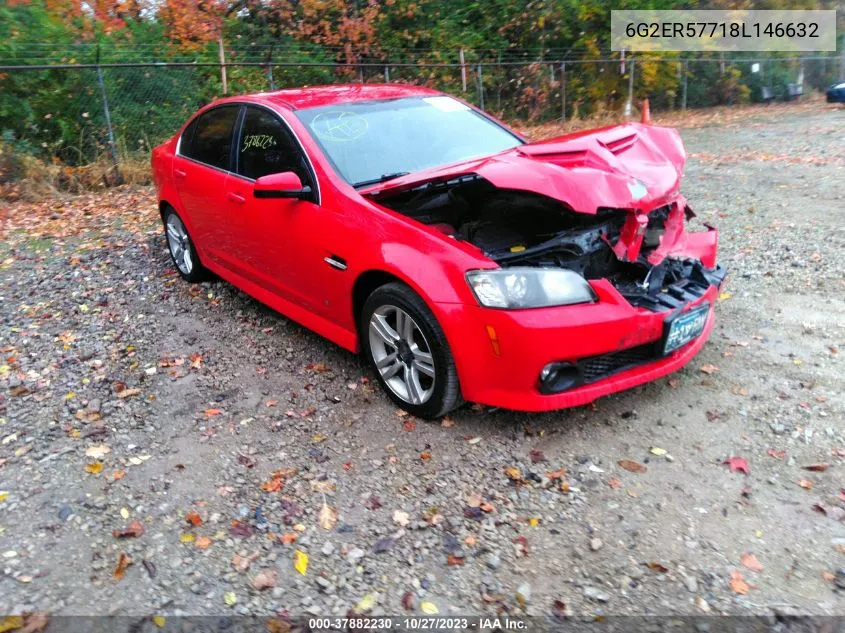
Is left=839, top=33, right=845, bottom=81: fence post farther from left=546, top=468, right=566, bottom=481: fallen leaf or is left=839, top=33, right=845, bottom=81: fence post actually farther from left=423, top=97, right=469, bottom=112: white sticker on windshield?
left=546, top=468, right=566, bottom=481: fallen leaf

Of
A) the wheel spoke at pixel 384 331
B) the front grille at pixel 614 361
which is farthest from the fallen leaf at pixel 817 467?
the wheel spoke at pixel 384 331

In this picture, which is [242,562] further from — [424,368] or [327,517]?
[424,368]

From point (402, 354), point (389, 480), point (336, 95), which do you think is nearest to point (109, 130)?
point (336, 95)

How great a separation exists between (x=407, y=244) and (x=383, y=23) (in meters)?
17.7

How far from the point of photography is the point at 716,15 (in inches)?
912

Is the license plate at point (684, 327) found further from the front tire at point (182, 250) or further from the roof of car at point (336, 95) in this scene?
the front tire at point (182, 250)

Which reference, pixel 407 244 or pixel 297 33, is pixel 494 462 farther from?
pixel 297 33

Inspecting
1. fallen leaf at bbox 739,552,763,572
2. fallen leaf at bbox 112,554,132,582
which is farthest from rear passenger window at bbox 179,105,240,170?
fallen leaf at bbox 739,552,763,572

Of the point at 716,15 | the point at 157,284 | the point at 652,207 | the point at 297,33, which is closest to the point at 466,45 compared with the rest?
the point at 297,33

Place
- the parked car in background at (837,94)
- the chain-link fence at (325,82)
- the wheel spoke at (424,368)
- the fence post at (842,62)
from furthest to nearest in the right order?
the fence post at (842,62), the parked car in background at (837,94), the chain-link fence at (325,82), the wheel spoke at (424,368)

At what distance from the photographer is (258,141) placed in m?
4.54

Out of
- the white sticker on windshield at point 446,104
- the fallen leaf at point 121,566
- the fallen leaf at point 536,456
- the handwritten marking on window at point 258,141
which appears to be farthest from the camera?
the white sticker on windshield at point 446,104

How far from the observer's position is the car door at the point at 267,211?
4113 millimetres

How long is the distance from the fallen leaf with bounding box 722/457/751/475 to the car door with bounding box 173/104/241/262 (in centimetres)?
360
